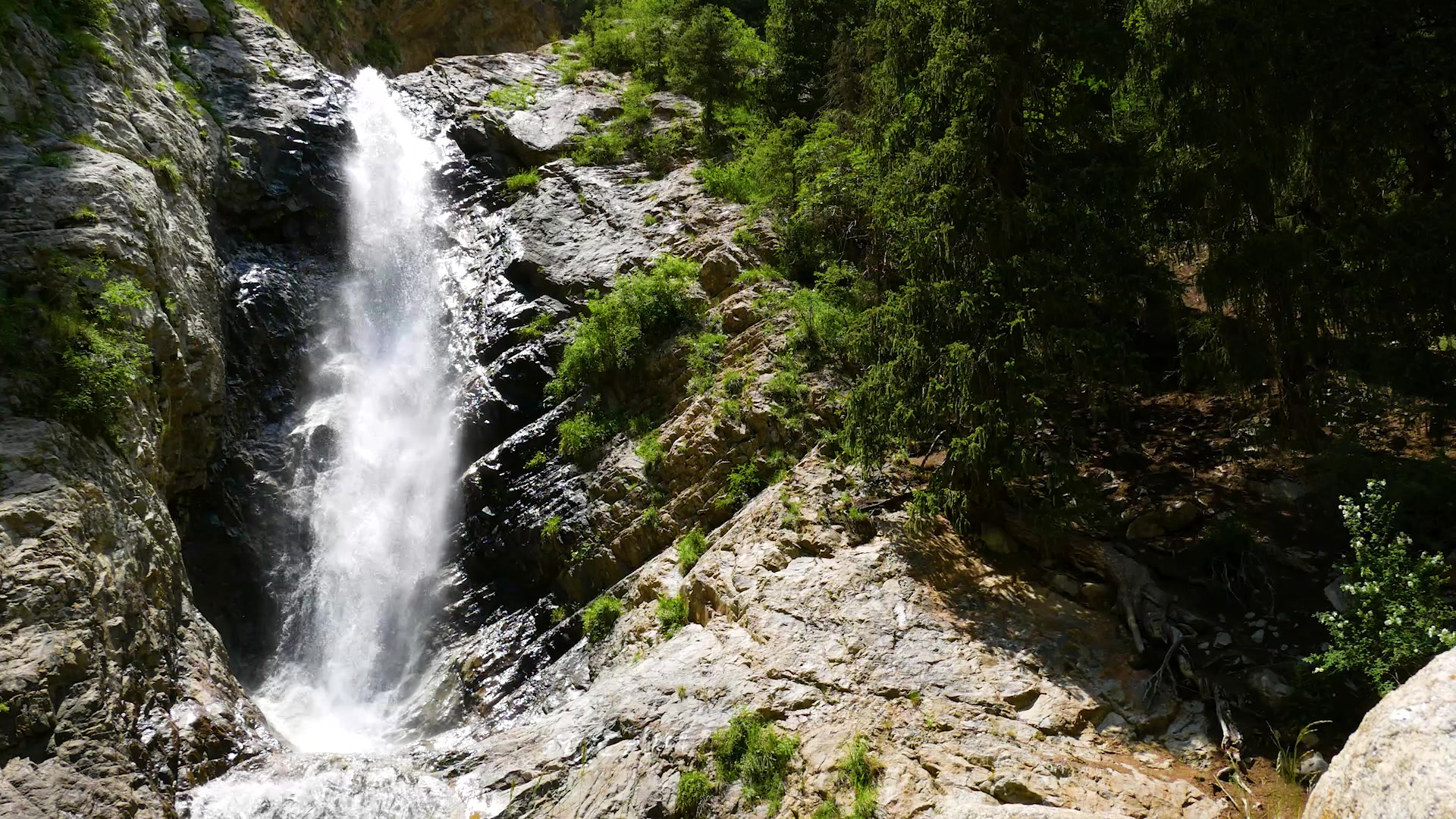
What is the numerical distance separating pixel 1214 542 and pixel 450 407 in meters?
12.8

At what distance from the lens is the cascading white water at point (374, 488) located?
12469 millimetres

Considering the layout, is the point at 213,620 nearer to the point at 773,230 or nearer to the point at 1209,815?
the point at 773,230

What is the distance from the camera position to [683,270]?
1535 centimetres

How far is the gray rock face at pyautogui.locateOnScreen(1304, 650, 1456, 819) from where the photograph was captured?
3740 mm

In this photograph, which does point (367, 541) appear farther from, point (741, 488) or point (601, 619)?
point (741, 488)

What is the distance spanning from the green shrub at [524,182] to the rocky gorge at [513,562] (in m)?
1.24

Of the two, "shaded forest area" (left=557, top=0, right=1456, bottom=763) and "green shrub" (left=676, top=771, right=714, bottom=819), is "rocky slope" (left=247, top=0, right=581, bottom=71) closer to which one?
"shaded forest area" (left=557, top=0, right=1456, bottom=763)

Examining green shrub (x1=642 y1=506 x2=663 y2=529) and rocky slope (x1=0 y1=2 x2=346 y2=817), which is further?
green shrub (x1=642 y1=506 x2=663 y2=529)

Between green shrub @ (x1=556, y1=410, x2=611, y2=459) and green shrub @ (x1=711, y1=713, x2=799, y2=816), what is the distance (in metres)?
6.50

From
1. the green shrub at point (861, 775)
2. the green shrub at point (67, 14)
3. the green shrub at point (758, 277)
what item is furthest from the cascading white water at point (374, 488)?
the green shrub at point (861, 775)

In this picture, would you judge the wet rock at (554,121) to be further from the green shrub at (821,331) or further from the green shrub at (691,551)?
the green shrub at (691,551)

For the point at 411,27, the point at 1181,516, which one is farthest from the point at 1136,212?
the point at 411,27

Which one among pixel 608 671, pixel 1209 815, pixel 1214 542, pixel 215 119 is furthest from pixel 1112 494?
pixel 215 119

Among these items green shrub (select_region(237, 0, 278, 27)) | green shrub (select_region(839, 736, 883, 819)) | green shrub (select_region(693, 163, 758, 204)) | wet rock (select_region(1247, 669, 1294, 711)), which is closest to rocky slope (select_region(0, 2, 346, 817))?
green shrub (select_region(237, 0, 278, 27))
